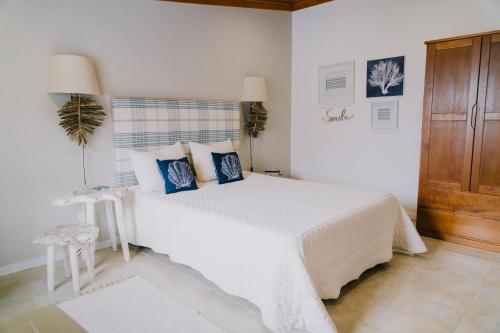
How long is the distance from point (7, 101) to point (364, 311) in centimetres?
314

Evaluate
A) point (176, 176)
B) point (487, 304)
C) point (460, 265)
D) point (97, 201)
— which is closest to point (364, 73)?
point (460, 265)

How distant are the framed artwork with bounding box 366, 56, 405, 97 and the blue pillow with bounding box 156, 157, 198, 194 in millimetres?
2445

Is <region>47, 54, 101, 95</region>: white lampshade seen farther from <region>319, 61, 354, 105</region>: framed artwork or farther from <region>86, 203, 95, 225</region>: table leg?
<region>319, 61, 354, 105</region>: framed artwork

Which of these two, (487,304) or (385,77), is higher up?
(385,77)

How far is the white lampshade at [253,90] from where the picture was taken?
4.23 meters

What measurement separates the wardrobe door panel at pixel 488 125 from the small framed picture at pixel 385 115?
0.97m

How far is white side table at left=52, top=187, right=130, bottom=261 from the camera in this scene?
271 centimetres

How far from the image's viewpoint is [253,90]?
4.23m

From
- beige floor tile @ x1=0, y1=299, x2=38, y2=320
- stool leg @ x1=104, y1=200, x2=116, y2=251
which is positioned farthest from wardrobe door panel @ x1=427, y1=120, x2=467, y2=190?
beige floor tile @ x1=0, y1=299, x2=38, y2=320

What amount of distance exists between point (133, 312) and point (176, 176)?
1296 millimetres

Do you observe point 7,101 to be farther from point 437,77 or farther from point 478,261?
point 478,261

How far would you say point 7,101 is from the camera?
2715 millimetres

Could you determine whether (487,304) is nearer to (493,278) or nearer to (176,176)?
(493,278)

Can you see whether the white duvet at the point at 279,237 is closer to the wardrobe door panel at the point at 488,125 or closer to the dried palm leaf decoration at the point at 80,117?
the dried palm leaf decoration at the point at 80,117
